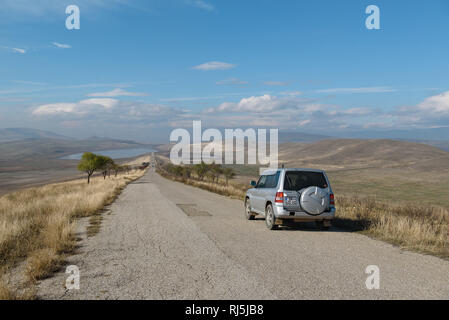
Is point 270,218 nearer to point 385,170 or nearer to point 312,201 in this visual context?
point 312,201

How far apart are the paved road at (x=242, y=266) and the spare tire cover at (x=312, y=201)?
69cm

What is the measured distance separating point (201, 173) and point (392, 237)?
75493 mm

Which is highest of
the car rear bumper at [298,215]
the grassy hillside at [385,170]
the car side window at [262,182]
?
the car side window at [262,182]

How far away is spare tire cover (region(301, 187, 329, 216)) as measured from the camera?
10609 millimetres

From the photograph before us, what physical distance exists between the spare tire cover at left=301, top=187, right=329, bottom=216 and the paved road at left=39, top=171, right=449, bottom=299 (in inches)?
27.0

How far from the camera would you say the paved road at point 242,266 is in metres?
5.41

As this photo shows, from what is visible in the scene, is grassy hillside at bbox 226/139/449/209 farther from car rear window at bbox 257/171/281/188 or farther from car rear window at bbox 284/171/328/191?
car rear window at bbox 284/171/328/191

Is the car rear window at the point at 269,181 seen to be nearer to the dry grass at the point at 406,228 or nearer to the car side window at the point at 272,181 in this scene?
the car side window at the point at 272,181

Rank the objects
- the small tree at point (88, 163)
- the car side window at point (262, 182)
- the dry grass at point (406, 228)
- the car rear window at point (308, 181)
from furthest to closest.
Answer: the small tree at point (88, 163)
the car side window at point (262, 182)
the car rear window at point (308, 181)
the dry grass at point (406, 228)

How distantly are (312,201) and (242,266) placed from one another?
14.4ft

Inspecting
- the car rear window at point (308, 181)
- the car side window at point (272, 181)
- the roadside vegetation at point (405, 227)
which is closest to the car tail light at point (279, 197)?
the car rear window at point (308, 181)

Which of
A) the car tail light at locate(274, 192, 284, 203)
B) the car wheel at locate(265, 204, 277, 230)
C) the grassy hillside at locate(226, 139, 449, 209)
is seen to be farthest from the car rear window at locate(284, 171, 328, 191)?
the grassy hillside at locate(226, 139, 449, 209)

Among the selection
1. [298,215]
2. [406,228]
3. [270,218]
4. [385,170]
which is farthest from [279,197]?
[385,170]

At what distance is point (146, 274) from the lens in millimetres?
6383
